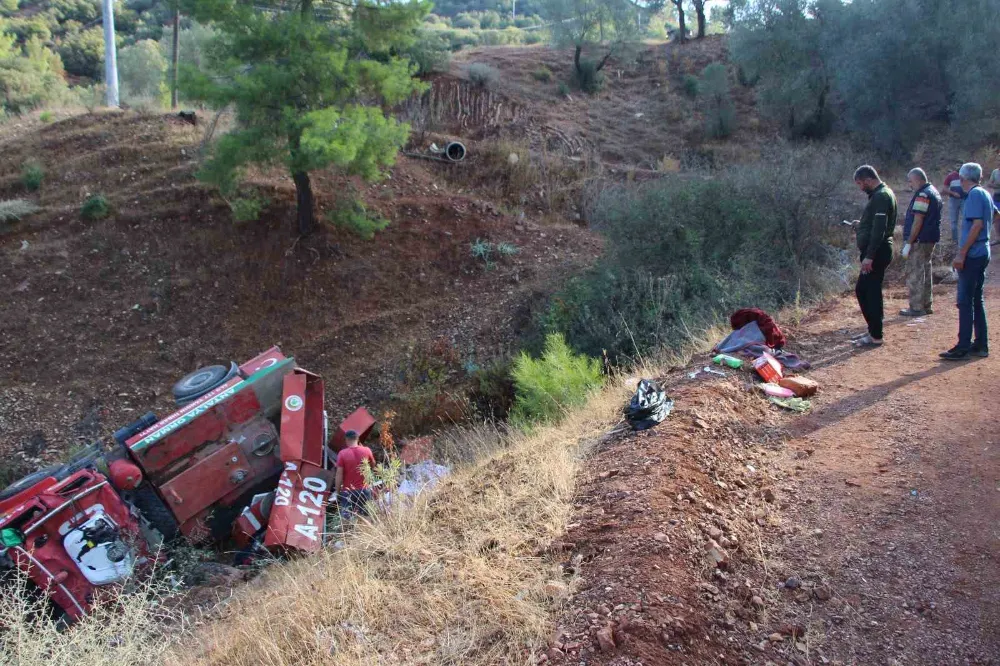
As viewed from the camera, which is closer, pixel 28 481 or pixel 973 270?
pixel 973 270

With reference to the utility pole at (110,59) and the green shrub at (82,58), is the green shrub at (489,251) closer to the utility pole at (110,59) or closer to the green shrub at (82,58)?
the utility pole at (110,59)

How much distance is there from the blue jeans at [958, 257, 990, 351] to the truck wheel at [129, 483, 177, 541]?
7966 millimetres

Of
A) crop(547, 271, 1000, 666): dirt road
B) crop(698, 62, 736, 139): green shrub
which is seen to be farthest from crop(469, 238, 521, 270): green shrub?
crop(698, 62, 736, 139): green shrub

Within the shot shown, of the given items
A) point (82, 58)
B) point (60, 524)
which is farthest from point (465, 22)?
point (60, 524)

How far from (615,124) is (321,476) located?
2341 centimetres

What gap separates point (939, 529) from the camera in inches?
155

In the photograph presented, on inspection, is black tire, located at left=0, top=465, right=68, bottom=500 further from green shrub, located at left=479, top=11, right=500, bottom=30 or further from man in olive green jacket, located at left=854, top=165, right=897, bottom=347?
green shrub, located at left=479, top=11, right=500, bottom=30

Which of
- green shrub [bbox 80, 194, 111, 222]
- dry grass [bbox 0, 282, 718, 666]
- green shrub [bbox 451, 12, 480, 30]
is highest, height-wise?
green shrub [bbox 451, 12, 480, 30]

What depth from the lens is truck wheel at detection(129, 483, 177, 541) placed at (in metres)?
7.07

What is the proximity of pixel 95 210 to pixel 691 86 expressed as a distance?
24.0 metres

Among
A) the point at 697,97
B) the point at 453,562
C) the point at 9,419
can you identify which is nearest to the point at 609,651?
the point at 453,562

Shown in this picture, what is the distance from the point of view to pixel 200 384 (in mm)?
8070

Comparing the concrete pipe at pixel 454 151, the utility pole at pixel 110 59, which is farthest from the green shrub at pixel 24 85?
the concrete pipe at pixel 454 151

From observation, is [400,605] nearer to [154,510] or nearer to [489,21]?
[154,510]
